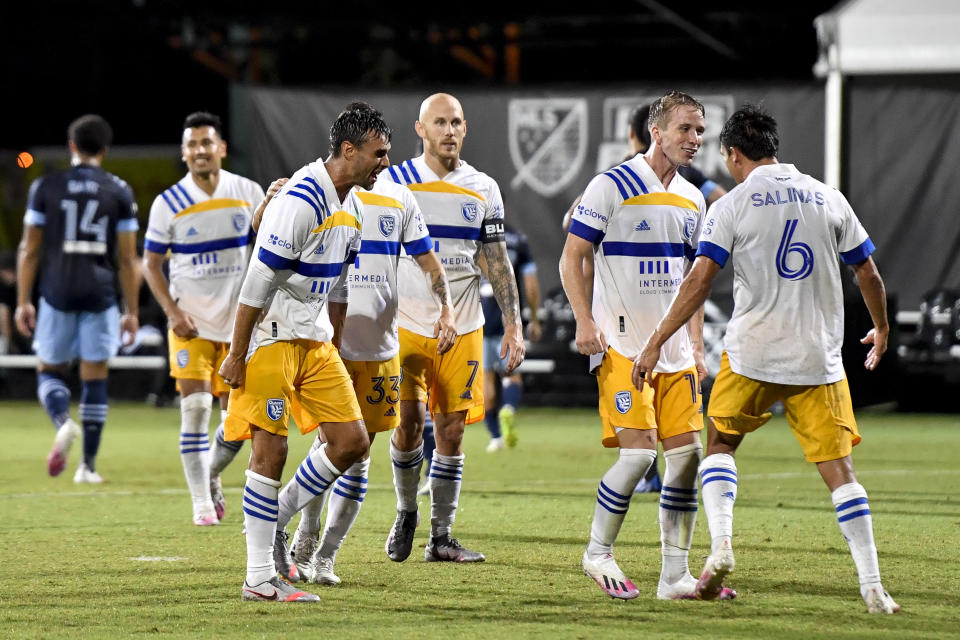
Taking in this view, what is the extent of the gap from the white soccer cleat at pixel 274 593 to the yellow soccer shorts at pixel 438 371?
4.71ft

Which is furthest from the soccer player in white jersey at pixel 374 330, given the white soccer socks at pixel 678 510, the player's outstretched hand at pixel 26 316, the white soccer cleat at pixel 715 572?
the player's outstretched hand at pixel 26 316

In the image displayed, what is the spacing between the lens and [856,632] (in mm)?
5098

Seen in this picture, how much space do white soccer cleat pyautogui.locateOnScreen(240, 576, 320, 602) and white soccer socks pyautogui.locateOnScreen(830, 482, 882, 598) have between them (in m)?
2.12

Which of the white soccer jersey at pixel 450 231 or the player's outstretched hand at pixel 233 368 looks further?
the white soccer jersey at pixel 450 231

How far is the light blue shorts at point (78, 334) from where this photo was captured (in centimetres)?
1005

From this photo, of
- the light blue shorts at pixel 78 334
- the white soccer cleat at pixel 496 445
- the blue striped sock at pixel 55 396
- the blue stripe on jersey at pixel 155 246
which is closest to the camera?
the blue stripe on jersey at pixel 155 246

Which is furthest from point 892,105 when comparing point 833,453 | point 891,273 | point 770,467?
point 833,453

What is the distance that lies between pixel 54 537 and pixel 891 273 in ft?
36.1

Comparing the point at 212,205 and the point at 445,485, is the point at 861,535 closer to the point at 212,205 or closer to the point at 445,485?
the point at 445,485

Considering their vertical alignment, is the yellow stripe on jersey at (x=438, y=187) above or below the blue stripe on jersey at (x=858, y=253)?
above

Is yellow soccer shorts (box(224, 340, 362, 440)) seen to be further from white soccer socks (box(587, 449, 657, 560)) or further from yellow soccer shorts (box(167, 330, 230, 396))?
yellow soccer shorts (box(167, 330, 230, 396))

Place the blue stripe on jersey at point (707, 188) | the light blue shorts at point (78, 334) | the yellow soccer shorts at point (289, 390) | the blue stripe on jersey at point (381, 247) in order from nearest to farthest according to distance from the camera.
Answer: the yellow soccer shorts at point (289, 390)
the blue stripe on jersey at point (381, 247)
the blue stripe on jersey at point (707, 188)
the light blue shorts at point (78, 334)

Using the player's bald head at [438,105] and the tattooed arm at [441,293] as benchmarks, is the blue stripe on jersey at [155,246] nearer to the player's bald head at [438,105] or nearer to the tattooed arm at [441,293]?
the player's bald head at [438,105]

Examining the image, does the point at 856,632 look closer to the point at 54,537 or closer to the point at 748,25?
the point at 54,537
